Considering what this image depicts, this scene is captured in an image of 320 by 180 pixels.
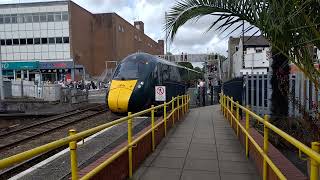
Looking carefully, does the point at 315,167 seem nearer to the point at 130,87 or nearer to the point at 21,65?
the point at 130,87

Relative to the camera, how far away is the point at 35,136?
1432 cm

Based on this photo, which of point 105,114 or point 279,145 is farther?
point 105,114

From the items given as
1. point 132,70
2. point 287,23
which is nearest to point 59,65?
point 132,70

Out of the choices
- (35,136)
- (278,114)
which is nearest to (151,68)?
(35,136)

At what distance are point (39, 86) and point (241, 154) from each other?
2641 centimetres

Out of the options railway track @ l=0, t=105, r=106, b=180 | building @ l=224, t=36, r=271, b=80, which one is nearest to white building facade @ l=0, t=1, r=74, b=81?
building @ l=224, t=36, r=271, b=80

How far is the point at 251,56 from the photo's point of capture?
89.0ft

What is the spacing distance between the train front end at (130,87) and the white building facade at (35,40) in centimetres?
5123

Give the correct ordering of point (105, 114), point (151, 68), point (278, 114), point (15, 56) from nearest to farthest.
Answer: point (278, 114) < point (151, 68) < point (105, 114) < point (15, 56)

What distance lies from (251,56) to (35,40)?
1993 inches

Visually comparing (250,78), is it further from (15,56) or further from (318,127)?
(15,56)

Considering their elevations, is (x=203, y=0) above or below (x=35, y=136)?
above

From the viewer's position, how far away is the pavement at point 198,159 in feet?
22.6

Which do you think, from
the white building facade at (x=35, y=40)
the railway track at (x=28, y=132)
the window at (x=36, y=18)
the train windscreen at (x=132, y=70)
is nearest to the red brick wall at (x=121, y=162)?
the railway track at (x=28, y=132)
